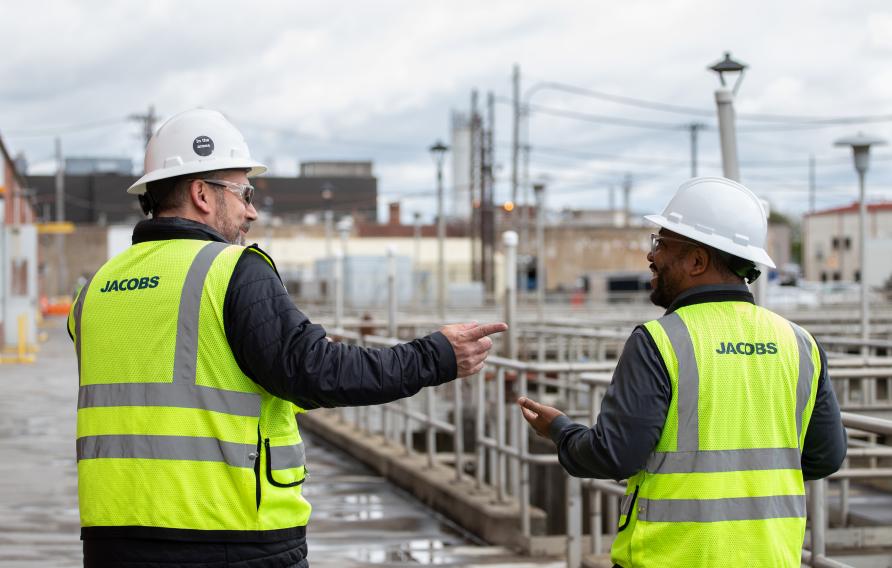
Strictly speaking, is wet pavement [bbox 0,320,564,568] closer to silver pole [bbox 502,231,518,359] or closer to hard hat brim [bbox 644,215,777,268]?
silver pole [bbox 502,231,518,359]

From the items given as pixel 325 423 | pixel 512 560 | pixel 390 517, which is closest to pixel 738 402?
pixel 512 560

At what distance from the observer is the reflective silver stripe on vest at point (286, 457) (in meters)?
3.08

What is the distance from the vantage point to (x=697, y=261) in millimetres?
3271

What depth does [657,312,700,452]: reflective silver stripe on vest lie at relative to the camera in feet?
10.0

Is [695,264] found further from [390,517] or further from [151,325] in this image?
[390,517]

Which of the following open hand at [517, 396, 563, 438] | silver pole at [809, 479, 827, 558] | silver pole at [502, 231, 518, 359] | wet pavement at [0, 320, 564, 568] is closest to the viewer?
open hand at [517, 396, 563, 438]

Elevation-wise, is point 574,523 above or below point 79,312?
below

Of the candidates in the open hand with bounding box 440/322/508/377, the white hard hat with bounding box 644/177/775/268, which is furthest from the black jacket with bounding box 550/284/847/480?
the open hand with bounding box 440/322/508/377

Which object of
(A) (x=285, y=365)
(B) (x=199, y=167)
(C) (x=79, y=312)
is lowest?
(A) (x=285, y=365)

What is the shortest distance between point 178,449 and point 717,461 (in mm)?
1303

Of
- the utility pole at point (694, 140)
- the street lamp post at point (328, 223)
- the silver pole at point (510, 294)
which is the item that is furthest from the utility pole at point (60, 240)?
the silver pole at point (510, 294)

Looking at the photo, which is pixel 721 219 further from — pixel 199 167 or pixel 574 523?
pixel 574 523

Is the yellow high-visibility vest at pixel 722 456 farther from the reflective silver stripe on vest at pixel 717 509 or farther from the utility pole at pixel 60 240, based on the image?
the utility pole at pixel 60 240

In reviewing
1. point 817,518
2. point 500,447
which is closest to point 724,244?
point 817,518
